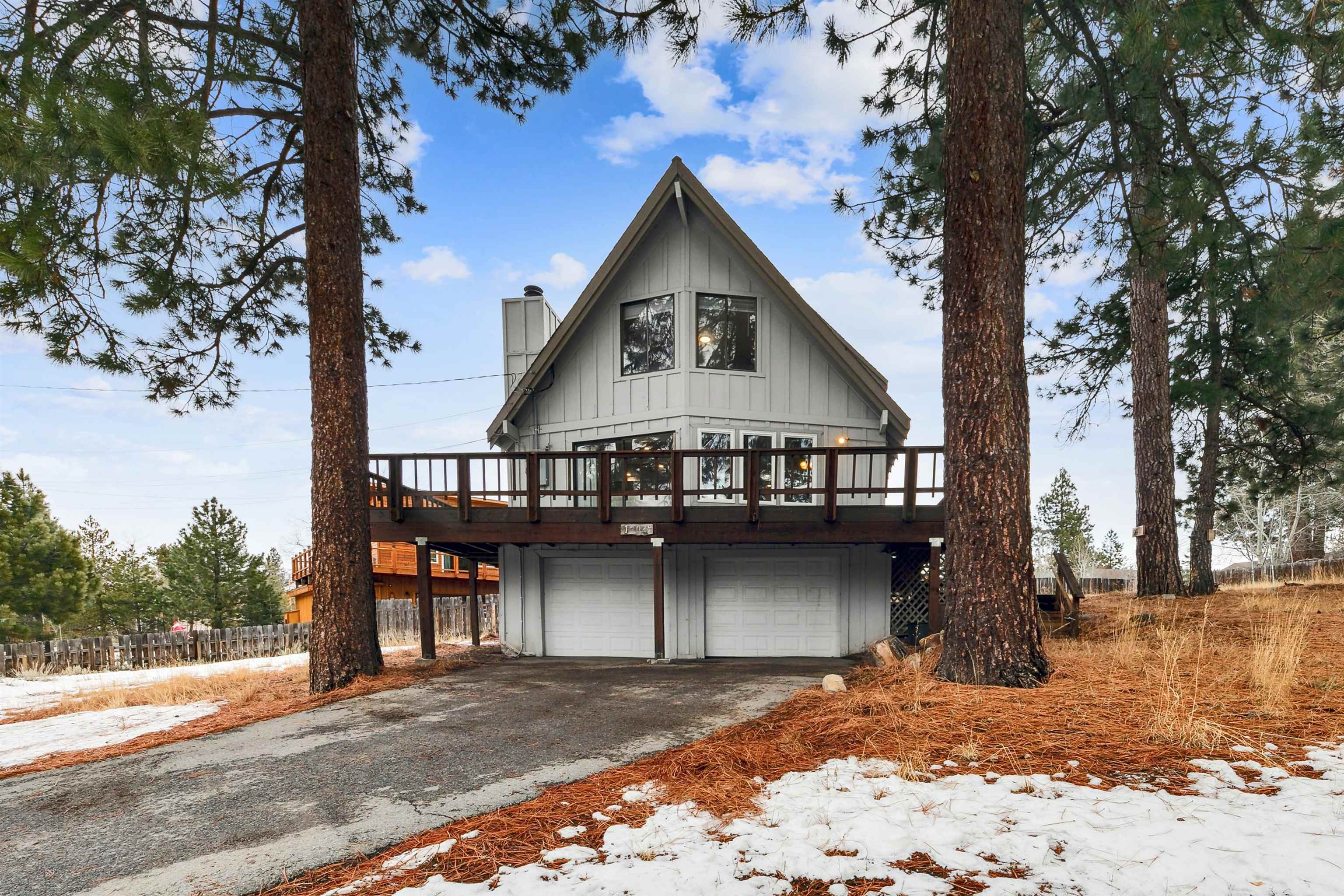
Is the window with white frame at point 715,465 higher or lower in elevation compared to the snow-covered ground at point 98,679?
higher

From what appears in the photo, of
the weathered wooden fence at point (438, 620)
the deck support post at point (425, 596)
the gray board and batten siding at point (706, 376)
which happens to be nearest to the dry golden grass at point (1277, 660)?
the gray board and batten siding at point (706, 376)

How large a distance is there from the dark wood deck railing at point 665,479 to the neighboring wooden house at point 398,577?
1419cm

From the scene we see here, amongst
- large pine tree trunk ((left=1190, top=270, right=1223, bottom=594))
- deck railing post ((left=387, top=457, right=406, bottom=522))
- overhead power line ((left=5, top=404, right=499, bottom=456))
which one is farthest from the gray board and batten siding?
overhead power line ((left=5, top=404, right=499, bottom=456))

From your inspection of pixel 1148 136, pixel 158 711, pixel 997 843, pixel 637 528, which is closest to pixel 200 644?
pixel 158 711

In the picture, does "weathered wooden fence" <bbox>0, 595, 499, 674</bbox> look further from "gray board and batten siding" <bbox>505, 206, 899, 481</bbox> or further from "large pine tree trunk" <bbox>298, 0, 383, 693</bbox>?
"gray board and batten siding" <bbox>505, 206, 899, 481</bbox>

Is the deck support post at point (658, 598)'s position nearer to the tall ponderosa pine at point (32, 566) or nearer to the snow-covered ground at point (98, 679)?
the snow-covered ground at point (98, 679)

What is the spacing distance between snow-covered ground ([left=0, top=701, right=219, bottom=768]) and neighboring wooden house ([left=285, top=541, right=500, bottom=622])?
54.9 ft

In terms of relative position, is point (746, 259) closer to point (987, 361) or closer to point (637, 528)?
point (637, 528)

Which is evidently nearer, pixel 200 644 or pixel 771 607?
pixel 771 607

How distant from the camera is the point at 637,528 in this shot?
31.0ft

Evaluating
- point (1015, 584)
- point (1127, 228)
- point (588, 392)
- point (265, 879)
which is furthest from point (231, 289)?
point (1127, 228)

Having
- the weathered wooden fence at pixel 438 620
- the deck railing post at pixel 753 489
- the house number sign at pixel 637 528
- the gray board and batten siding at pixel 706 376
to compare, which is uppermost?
the gray board and batten siding at pixel 706 376

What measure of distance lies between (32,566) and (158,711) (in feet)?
71.0

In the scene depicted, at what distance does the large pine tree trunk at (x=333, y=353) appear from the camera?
730 cm
